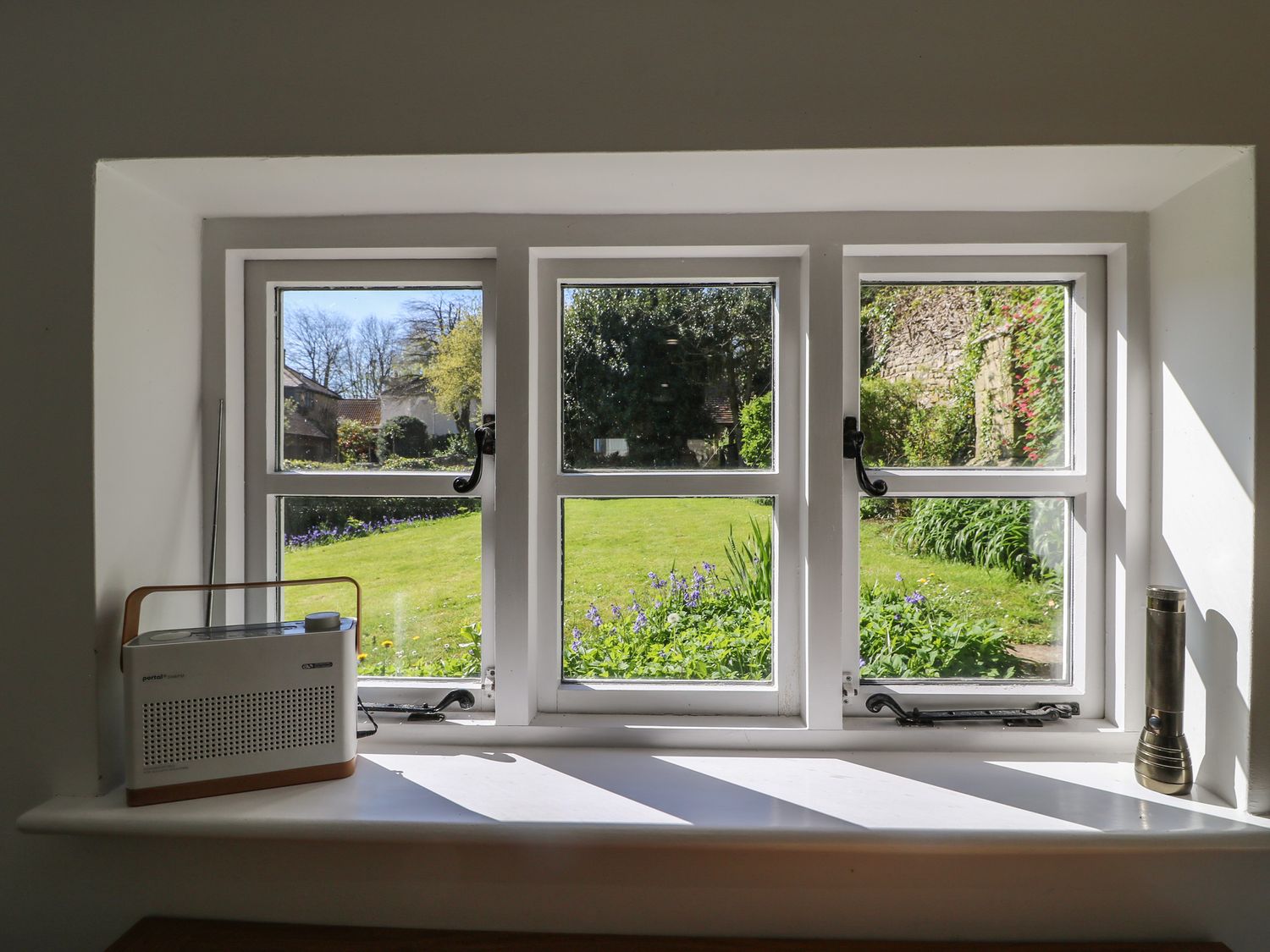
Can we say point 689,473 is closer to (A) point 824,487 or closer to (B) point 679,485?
(B) point 679,485

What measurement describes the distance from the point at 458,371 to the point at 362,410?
0.21 meters

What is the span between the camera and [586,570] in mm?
1325

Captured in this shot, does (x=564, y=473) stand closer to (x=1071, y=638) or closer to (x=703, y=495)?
(x=703, y=495)

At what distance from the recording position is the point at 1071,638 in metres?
1.30

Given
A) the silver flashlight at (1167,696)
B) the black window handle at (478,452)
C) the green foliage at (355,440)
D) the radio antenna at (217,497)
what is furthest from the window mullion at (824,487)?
the radio antenna at (217,497)

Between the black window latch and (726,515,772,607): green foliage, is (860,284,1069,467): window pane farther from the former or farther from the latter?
the black window latch

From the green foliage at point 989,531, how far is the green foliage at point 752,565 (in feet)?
0.86

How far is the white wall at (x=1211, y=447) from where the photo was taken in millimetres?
971

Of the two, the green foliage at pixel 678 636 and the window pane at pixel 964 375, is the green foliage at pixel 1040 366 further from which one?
the green foliage at pixel 678 636

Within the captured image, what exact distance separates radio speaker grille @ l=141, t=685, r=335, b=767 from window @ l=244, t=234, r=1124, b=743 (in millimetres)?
257

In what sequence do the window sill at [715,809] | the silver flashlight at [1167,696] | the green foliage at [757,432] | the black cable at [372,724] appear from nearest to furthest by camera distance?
1. the window sill at [715,809]
2. the silver flashlight at [1167,696]
3. the black cable at [372,724]
4. the green foliage at [757,432]

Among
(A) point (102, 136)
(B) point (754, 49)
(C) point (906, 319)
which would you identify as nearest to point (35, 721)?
(A) point (102, 136)

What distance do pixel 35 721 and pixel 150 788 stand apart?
210 mm

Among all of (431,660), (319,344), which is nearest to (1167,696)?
(431,660)
